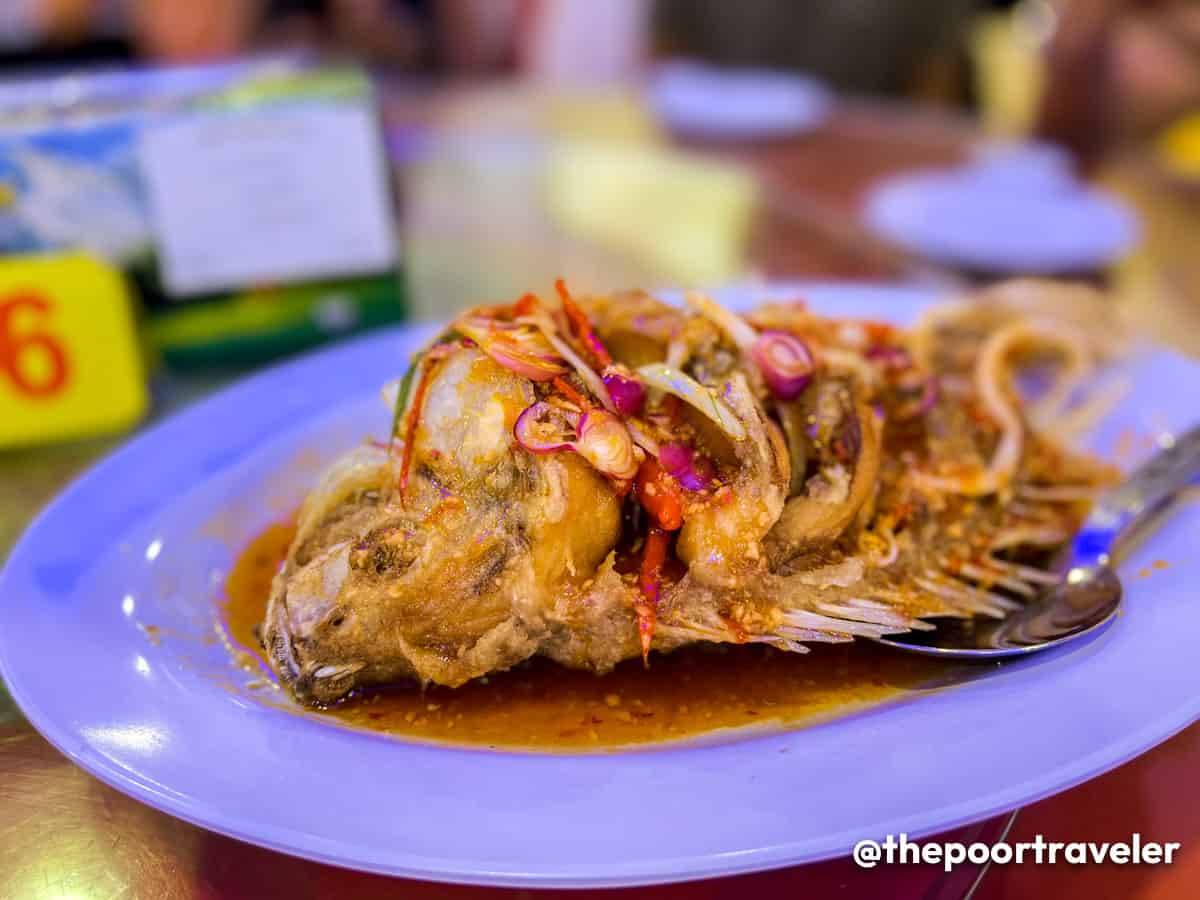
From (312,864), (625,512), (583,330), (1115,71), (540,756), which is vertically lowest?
(312,864)

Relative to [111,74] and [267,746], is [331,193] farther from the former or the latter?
[267,746]

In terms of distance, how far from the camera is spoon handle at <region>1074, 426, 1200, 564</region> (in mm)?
1653

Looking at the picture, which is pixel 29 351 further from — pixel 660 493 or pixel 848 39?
pixel 848 39

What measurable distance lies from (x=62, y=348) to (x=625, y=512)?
5.00 feet

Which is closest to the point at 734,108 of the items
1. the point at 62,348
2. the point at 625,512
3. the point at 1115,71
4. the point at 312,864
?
the point at 1115,71

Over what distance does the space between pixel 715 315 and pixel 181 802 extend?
111 centimetres

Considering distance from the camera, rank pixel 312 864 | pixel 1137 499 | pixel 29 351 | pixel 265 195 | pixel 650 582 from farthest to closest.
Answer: pixel 265 195
pixel 29 351
pixel 1137 499
pixel 650 582
pixel 312 864

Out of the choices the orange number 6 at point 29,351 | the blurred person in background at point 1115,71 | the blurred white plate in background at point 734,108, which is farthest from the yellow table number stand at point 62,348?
the blurred person in background at point 1115,71

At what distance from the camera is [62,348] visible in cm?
224

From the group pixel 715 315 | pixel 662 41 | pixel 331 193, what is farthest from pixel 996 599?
pixel 662 41

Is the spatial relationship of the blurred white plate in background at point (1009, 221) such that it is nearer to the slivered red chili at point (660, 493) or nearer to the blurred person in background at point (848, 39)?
the slivered red chili at point (660, 493)

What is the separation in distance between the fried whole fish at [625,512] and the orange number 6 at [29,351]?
1.09 meters

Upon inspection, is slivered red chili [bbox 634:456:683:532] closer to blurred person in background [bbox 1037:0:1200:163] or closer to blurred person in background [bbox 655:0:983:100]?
blurred person in background [bbox 1037:0:1200:163]

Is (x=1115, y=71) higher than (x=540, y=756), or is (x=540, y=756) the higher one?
(x=1115, y=71)
